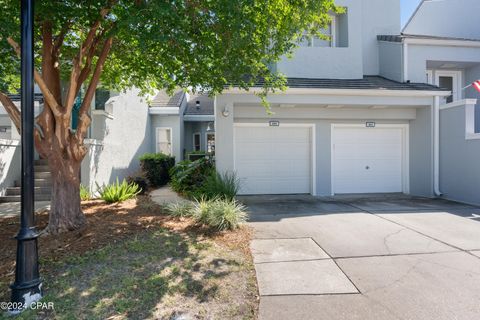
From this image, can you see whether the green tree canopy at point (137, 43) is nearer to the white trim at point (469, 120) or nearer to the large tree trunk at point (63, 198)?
the large tree trunk at point (63, 198)

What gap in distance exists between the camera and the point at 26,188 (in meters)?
3.06

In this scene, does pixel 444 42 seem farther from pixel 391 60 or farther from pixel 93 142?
pixel 93 142

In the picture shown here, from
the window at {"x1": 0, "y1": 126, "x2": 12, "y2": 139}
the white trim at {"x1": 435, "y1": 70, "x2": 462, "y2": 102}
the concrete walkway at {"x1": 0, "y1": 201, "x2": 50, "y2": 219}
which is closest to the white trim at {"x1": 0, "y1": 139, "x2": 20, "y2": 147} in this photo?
the concrete walkway at {"x1": 0, "y1": 201, "x2": 50, "y2": 219}

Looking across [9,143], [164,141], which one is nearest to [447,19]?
[164,141]

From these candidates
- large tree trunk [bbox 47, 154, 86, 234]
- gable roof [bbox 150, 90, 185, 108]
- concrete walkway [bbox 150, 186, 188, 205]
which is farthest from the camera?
gable roof [bbox 150, 90, 185, 108]

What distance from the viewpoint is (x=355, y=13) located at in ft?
34.2

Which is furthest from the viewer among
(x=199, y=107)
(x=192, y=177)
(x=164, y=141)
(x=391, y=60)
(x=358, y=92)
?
(x=199, y=107)

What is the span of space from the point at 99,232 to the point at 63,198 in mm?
928

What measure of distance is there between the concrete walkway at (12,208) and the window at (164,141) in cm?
802

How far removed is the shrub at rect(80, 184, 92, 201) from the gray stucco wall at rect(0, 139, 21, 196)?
2164mm

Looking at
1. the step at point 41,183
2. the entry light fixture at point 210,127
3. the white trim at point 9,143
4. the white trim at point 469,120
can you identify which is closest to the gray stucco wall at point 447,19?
the white trim at point 469,120

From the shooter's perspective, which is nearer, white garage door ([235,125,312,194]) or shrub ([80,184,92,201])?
shrub ([80,184,92,201])

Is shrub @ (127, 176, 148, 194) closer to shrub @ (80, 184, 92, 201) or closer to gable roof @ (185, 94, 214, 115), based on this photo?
shrub @ (80, 184, 92, 201)

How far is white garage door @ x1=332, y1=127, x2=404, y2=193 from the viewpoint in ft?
33.6
